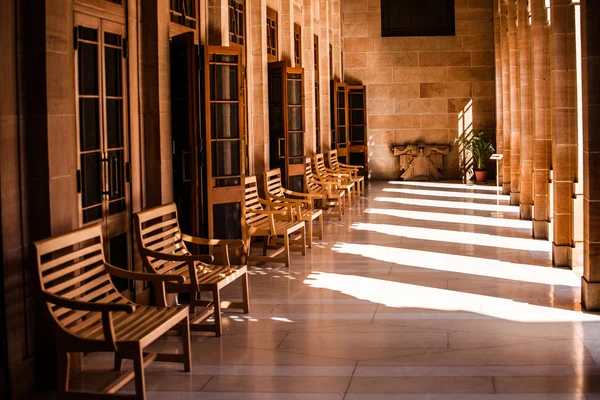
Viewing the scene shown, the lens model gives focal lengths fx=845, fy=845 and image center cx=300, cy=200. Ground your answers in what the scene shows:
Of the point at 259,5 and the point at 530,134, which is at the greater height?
the point at 259,5

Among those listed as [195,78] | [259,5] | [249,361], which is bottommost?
[249,361]

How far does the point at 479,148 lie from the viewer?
21375 mm

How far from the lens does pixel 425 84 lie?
2248cm

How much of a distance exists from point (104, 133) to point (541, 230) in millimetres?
6905

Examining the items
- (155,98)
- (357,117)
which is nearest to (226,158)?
(155,98)

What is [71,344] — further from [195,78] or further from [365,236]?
[365,236]

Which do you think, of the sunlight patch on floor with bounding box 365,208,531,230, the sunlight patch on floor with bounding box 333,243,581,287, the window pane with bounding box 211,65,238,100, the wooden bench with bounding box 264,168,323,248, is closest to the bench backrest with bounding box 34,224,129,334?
the window pane with bounding box 211,65,238,100

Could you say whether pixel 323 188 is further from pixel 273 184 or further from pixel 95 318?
pixel 95 318

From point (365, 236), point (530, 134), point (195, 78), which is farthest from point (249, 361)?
point (530, 134)

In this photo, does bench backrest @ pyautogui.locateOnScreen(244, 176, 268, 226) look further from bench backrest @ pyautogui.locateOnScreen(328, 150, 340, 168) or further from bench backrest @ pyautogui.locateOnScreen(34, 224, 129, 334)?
bench backrest @ pyautogui.locateOnScreen(328, 150, 340, 168)

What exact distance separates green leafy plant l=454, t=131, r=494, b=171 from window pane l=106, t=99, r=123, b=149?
51.1 feet

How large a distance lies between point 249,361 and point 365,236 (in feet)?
21.4

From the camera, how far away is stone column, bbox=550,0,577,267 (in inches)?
362

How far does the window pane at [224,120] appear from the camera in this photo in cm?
879
